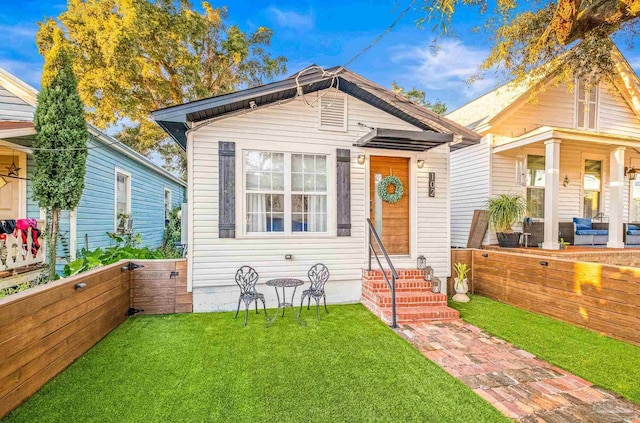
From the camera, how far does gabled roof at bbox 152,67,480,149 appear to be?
483cm

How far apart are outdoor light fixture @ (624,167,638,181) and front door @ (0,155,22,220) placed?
52.4 ft

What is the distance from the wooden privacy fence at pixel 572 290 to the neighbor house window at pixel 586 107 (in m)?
6.03

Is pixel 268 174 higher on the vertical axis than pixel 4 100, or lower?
lower

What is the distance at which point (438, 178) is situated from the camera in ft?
20.6

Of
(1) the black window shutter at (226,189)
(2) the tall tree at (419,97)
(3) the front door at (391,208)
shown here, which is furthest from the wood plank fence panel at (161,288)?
(2) the tall tree at (419,97)

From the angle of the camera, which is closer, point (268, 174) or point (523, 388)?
point (523, 388)

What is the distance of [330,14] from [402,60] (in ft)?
9.07

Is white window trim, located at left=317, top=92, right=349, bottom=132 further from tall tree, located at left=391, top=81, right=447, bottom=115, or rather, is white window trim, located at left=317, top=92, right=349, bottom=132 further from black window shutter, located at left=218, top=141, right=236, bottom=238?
tall tree, located at left=391, top=81, right=447, bottom=115

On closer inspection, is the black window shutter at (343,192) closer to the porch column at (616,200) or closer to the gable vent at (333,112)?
the gable vent at (333,112)

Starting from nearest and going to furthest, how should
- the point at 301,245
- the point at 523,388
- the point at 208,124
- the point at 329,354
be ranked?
the point at 523,388 → the point at 329,354 → the point at 208,124 → the point at 301,245

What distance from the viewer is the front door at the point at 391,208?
6.21m

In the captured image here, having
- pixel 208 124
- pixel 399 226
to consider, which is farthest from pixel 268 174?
pixel 399 226

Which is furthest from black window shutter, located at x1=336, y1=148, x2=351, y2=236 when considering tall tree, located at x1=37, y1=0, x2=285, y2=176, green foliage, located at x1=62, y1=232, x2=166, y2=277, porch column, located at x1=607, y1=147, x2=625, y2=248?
tall tree, located at x1=37, y1=0, x2=285, y2=176

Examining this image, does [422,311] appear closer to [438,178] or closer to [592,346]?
[592,346]
